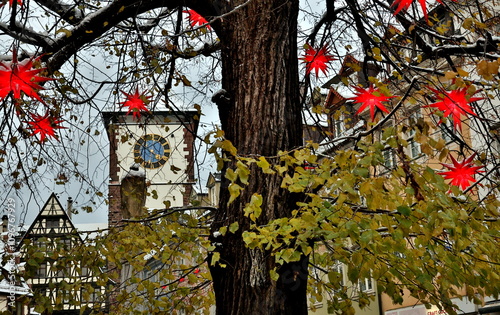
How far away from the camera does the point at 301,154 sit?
4895 mm

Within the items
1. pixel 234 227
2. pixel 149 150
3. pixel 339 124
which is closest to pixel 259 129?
pixel 234 227

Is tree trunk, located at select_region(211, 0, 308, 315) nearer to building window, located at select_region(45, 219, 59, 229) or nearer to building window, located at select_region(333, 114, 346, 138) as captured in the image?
building window, located at select_region(333, 114, 346, 138)

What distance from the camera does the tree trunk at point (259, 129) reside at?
199 inches


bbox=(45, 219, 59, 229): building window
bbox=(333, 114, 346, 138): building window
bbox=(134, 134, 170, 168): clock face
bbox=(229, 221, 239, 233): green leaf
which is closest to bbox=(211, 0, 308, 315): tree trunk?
bbox=(229, 221, 239, 233): green leaf

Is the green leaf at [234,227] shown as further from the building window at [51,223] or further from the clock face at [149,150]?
the building window at [51,223]

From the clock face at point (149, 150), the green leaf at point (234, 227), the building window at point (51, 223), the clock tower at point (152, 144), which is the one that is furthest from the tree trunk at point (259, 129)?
the building window at point (51, 223)

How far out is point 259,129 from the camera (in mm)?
5398

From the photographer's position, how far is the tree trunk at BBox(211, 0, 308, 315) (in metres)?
5.05

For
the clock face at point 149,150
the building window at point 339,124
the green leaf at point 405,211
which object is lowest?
the green leaf at point 405,211

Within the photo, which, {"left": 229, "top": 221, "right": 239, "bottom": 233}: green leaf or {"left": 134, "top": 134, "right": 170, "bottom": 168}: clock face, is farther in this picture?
{"left": 134, "top": 134, "right": 170, "bottom": 168}: clock face

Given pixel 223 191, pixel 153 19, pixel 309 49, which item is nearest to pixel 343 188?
pixel 223 191

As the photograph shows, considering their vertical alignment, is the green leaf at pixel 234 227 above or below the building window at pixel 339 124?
below

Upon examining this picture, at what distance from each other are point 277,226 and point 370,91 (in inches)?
43.9

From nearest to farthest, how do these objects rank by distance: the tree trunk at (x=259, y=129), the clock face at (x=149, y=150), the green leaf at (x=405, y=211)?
the green leaf at (x=405, y=211) → the tree trunk at (x=259, y=129) → the clock face at (x=149, y=150)
